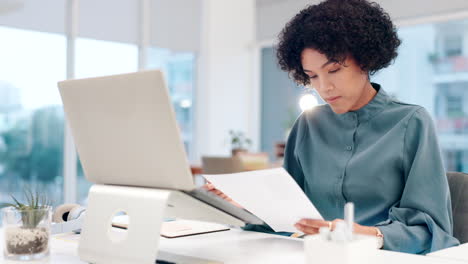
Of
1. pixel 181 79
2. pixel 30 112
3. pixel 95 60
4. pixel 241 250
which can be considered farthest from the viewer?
pixel 181 79

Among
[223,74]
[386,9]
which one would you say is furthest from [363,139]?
[223,74]

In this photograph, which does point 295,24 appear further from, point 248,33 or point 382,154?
point 248,33

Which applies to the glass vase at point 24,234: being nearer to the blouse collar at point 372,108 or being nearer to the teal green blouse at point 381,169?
the teal green blouse at point 381,169

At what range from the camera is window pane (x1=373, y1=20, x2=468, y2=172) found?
5160 millimetres

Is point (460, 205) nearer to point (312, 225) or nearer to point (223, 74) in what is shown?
point (312, 225)

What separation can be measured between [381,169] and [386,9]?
14.3 feet

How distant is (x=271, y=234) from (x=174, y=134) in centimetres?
53

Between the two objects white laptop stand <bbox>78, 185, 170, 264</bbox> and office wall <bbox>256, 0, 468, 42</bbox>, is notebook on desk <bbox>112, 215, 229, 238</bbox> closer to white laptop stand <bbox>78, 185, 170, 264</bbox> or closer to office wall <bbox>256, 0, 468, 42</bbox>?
white laptop stand <bbox>78, 185, 170, 264</bbox>

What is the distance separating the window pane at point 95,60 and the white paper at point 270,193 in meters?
4.22

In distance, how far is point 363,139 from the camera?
146 centimetres

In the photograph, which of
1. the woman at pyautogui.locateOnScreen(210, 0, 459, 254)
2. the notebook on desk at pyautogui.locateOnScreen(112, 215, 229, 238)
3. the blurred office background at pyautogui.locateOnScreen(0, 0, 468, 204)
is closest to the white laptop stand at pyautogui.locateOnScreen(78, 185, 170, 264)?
the notebook on desk at pyautogui.locateOnScreen(112, 215, 229, 238)

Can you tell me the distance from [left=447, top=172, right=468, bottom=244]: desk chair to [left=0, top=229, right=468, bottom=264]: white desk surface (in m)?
0.28

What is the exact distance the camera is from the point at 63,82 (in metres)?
1.05

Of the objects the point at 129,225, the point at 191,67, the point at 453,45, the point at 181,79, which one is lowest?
the point at 129,225
